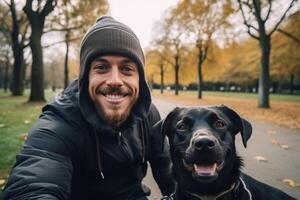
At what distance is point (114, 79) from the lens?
2949 mm

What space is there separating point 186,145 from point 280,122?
38.0ft

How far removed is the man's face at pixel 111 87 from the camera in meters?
2.94

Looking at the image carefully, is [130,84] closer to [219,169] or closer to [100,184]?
[100,184]

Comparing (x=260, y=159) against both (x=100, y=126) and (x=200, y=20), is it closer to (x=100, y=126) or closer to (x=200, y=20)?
(x=100, y=126)

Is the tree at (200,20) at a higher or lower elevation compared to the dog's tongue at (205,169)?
higher

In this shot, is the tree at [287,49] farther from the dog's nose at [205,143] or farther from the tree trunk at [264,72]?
the dog's nose at [205,143]

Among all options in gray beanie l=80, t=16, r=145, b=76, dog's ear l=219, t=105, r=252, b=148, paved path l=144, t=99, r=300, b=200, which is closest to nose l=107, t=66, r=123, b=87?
gray beanie l=80, t=16, r=145, b=76

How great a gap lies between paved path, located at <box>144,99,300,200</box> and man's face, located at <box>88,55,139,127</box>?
2333 millimetres

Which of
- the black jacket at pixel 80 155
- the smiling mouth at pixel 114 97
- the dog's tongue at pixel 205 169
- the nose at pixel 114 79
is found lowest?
the dog's tongue at pixel 205 169

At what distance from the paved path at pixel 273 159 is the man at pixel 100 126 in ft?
6.48

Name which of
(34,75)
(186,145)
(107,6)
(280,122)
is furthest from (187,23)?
(186,145)

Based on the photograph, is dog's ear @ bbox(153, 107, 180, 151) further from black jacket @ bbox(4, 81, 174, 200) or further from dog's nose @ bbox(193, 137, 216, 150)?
dog's nose @ bbox(193, 137, 216, 150)

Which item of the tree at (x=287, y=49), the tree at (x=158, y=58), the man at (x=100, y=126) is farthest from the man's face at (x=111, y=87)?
the tree at (x=158, y=58)

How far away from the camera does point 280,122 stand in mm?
13953
